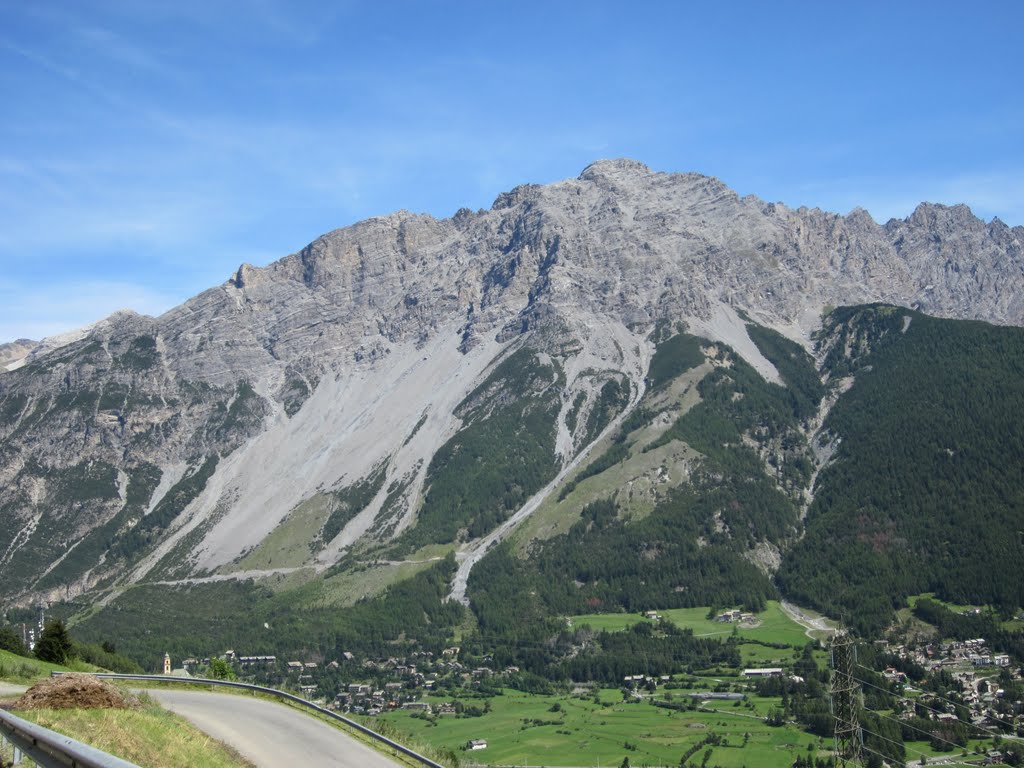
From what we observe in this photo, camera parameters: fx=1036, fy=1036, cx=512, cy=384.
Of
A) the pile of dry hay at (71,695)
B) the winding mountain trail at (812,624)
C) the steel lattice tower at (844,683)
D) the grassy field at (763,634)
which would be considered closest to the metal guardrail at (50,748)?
the pile of dry hay at (71,695)

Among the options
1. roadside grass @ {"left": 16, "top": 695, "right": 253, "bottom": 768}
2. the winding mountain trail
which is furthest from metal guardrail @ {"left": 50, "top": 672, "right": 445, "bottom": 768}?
the winding mountain trail

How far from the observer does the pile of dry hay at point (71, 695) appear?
28719 millimetres

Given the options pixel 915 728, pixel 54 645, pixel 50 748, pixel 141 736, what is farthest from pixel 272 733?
pixel 915 728

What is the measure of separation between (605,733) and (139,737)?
10709 centimetres

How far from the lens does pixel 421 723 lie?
5527 inches

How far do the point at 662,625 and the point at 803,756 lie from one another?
90.3 meters

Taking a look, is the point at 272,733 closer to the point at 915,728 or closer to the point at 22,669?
the point at 22,669

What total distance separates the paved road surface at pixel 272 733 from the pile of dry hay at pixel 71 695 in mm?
4133

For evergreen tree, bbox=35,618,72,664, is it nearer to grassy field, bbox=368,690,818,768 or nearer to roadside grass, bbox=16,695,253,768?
roadside grass, bbox=16,695,253,768

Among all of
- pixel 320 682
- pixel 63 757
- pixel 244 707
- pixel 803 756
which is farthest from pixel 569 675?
pixel 63 757

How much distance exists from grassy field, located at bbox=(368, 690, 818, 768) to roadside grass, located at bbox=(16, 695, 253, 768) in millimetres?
72773

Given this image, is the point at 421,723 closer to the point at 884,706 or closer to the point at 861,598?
the point at 884,706

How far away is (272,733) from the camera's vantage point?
118ft

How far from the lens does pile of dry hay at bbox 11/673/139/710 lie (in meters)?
28.7
